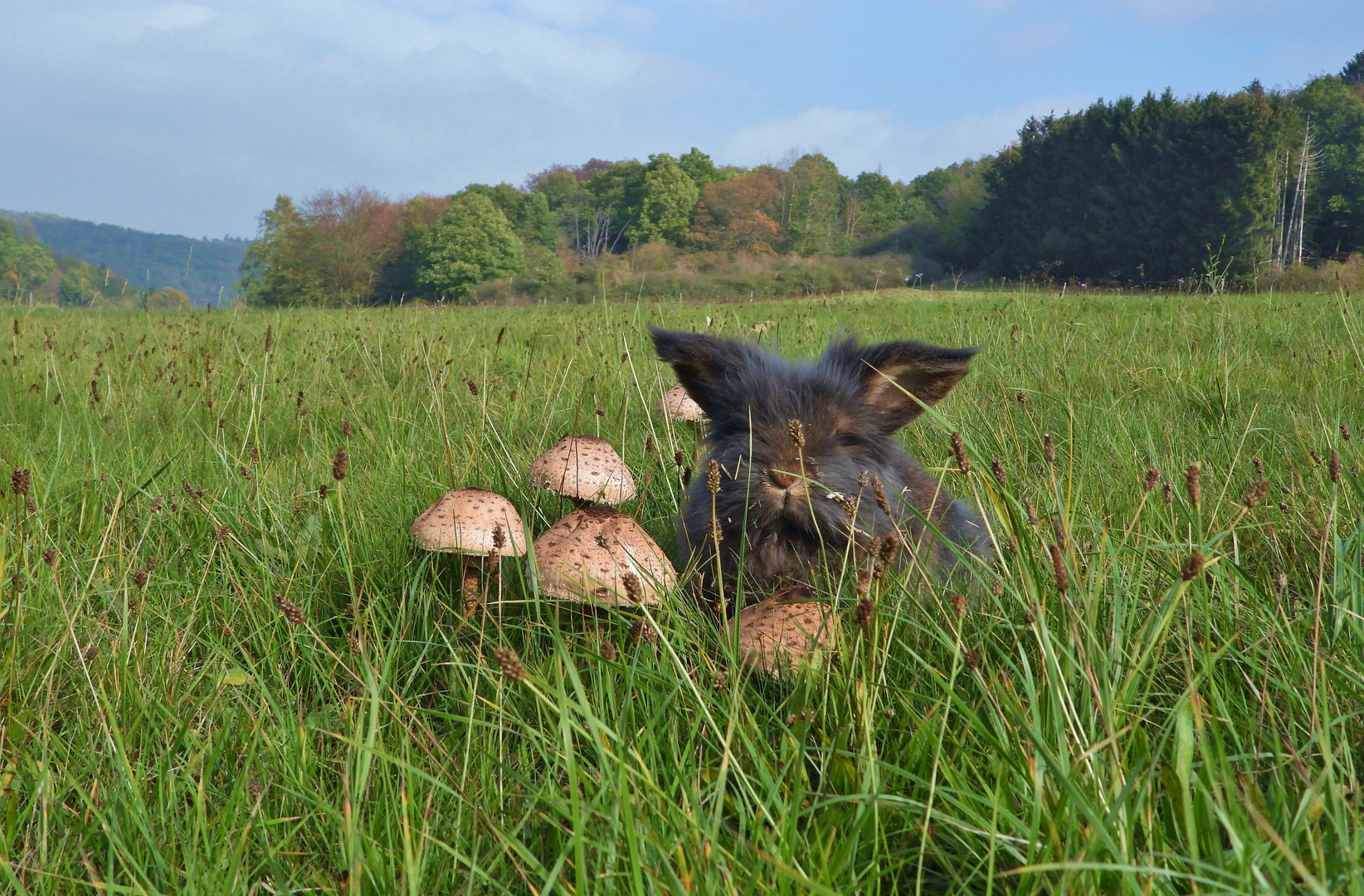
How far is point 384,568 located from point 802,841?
1.69 meters

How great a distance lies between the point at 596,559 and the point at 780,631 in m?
0.54

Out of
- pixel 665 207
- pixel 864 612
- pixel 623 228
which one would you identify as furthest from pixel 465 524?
pixel 665 207

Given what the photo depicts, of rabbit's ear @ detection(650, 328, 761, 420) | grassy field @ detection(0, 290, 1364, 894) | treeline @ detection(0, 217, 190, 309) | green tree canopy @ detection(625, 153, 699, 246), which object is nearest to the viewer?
grassy field @ detection(0, 290, 1364, 894)

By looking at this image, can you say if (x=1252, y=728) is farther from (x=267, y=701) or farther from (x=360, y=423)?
(x=360, y=423)

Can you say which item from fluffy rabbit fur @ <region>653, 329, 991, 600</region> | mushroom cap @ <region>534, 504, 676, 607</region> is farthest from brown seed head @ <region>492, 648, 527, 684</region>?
fluffy rabbit fur @ <region>653, 329, 991, 600</region>

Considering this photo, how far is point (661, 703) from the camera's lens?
1771 millimetres

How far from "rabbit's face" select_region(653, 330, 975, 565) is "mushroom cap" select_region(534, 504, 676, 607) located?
27cm

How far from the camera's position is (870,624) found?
5.78 ft

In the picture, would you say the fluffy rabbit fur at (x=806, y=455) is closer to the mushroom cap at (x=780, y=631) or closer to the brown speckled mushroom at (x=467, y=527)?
the mushroom cap at (x=780, y=631)

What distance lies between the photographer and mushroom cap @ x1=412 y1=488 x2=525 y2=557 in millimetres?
2455

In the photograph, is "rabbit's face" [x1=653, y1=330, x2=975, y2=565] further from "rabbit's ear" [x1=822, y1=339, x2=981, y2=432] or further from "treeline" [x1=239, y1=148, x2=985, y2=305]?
"treeline" [x1=239, y1=148, x2=985, y2=305]

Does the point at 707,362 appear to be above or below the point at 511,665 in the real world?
above

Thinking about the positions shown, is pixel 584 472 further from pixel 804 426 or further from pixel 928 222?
pixel 928 222

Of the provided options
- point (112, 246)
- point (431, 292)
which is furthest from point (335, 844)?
point (112, 246)
